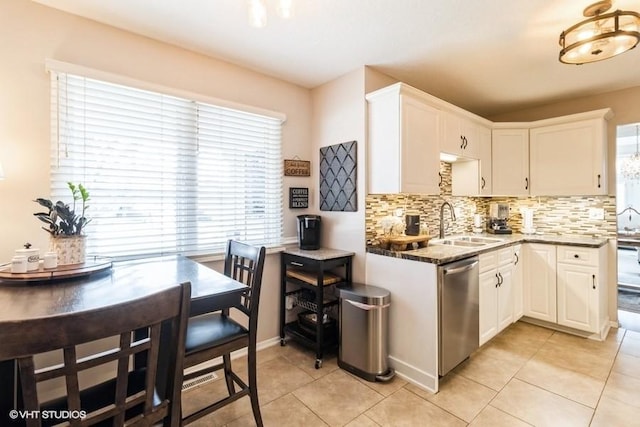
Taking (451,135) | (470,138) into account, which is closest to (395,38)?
(451,135)

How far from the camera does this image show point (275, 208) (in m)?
2.94

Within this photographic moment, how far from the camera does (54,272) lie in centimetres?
151

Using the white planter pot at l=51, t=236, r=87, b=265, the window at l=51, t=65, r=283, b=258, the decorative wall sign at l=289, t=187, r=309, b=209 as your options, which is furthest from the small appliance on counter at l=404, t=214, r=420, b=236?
the white planter pot at l=51, t=236, r=87, b=265

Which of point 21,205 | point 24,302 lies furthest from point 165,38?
point 24,302

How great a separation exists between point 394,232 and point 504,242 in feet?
3.80

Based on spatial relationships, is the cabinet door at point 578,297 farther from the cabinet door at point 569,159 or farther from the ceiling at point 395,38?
the ceiling at point 395,38

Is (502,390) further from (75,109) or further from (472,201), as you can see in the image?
(75,109)

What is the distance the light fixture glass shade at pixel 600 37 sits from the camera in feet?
5.59

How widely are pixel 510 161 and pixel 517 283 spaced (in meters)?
1.45

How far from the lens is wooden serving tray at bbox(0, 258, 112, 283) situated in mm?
1431

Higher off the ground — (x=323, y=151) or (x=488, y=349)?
(x=323, y=151)

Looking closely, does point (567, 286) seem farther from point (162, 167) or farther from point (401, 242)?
point (162, 167)

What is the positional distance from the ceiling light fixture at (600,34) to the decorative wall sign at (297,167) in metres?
2.14

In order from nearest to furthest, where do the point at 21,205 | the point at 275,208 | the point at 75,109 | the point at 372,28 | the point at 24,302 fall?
the point at 24,302 < the point at 21,205 < the point at 75,109 < the point at 372,28 < the point at 275,208
